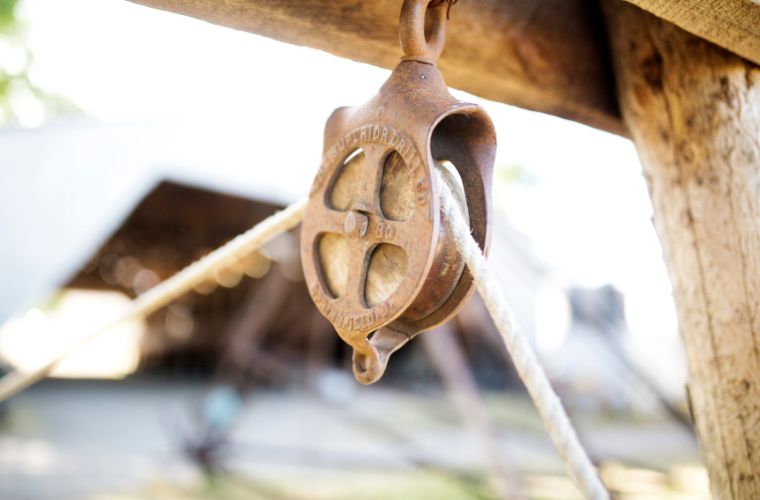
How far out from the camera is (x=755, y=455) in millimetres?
948

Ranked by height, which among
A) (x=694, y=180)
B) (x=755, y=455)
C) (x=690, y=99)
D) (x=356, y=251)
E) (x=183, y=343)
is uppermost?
(x=183, y=343)

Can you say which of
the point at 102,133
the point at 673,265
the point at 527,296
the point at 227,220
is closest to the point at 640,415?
the point at 527,296

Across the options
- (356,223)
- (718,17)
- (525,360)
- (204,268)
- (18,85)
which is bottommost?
(525,360)

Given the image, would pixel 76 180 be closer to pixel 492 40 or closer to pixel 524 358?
pixel 492 40

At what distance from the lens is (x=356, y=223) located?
85 centimetres

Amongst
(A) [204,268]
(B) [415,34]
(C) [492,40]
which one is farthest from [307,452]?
(B) [415,34]

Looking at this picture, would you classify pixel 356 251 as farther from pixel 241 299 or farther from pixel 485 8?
pixel 241 299

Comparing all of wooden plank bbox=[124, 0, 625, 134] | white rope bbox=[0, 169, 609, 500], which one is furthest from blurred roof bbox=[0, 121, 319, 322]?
white rope bbox=[0, 169, 609, 500]

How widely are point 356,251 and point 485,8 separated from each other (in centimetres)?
51

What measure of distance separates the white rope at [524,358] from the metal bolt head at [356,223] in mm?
115

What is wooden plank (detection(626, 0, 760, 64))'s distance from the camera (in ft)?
2.83

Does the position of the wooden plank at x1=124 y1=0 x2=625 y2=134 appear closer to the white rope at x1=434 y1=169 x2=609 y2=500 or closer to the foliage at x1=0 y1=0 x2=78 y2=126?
the white rope at x1=434 y1=169 x2=609 y2=500

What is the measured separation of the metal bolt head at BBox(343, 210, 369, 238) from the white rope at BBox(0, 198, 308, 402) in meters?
0.25

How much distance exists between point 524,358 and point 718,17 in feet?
1.89
